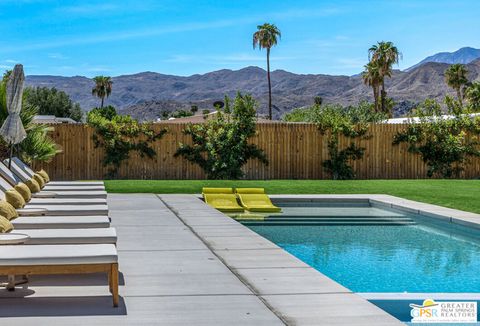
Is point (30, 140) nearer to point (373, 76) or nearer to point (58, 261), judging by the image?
point (58, 261)

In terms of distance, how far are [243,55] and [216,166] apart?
289 feet

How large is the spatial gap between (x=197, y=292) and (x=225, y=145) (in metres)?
18.2

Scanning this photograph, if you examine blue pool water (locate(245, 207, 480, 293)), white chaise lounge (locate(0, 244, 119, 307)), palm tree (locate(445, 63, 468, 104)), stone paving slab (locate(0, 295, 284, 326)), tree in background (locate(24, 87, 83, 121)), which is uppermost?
palm tree (locate(445, 63, 468, 104))

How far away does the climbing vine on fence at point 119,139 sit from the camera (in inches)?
966

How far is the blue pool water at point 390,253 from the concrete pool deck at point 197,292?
3.88ft

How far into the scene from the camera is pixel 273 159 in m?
25.3

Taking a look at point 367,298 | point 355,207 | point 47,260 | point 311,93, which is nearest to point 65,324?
point 47,260

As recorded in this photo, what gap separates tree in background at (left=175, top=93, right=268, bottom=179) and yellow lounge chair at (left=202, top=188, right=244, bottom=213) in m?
7.03

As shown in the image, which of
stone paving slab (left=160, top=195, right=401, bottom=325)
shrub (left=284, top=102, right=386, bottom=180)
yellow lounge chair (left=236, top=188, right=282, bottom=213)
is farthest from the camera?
shrub (left=284, top=102, right=386, bottom=180)

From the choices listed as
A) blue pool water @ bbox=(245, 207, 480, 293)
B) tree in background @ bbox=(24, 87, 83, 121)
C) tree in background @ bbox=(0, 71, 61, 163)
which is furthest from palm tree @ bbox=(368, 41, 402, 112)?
blue pool water @ bbox=(245, 207, 480, 293)

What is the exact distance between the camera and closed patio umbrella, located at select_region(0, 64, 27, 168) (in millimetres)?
14820

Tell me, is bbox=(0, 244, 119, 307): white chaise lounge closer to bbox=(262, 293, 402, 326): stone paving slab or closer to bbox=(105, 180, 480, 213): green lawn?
bbox=(262, 293, 402, 326): stone paving slab

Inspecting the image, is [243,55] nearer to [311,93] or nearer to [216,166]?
[311,93]

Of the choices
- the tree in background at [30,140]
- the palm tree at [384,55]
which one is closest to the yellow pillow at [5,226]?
the tree in background at [30,140]
